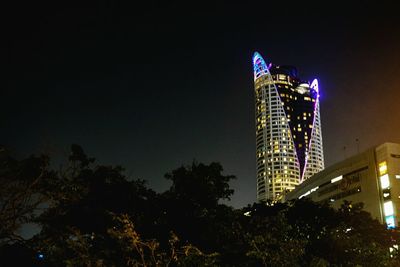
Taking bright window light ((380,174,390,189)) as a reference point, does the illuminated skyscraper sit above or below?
above

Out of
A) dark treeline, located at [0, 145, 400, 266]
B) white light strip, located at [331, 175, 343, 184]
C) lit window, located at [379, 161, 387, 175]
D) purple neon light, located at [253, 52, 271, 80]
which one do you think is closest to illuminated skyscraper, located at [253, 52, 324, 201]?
purple neon light, located at [253, 52, 271, 80]

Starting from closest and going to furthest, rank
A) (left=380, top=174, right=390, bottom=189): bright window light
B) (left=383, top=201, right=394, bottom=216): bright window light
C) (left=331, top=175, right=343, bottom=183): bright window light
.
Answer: (left=383, top=201, right=394, bottom=216): bright window light, (left=380, top=174, right=390, bottom=189): bright window light, (left=331, top=175, right=343, bottom=183): bright window light

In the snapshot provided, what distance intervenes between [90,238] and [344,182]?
212 ft

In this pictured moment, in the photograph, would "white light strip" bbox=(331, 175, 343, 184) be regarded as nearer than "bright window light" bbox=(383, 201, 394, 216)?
No

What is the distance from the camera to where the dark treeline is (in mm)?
14247

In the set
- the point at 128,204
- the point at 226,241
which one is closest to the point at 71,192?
the point at 128,204

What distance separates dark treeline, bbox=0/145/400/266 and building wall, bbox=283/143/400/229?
42966mm

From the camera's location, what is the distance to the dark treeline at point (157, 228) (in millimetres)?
14247

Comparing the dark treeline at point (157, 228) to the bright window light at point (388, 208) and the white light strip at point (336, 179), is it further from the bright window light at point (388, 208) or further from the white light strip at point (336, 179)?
the white light strip at point (336, 179)

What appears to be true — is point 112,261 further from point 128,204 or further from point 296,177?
point 296,177

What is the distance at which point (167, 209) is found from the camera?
20531 millimetres

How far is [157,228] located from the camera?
19.3 metres

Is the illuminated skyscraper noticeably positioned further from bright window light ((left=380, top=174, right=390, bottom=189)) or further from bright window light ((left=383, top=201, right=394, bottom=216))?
bright window light ((left=383, top=201, right=394, bottom=216))

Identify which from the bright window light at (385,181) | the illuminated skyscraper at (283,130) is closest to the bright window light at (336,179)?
the bright window light at (385,181)
